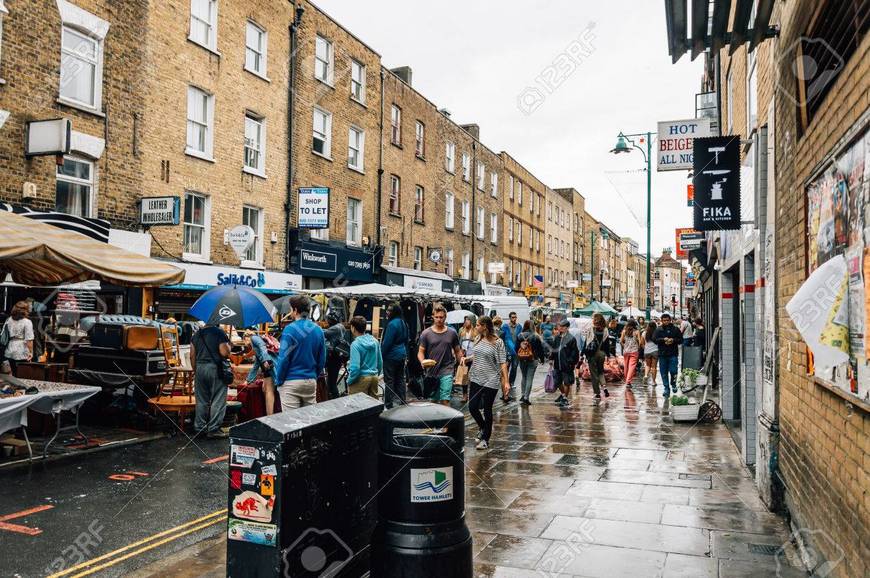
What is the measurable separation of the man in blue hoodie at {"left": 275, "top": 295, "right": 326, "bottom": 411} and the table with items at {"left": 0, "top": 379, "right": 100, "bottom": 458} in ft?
8.08

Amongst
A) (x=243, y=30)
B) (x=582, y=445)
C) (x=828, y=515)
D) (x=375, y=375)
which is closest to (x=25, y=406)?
(x=375, y=375)

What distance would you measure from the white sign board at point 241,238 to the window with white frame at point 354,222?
734cm

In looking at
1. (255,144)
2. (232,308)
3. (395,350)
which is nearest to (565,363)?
(395,350)

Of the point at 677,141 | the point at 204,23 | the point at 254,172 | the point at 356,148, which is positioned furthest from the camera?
the point at 356,148

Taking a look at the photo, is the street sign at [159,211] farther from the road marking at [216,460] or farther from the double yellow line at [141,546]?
the double yellow line at [141,546]

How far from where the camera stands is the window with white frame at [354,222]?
A: 25.7 m

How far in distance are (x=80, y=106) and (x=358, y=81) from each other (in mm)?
12823

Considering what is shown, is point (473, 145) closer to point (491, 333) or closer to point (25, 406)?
point (491, 333)

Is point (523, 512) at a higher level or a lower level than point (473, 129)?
lower

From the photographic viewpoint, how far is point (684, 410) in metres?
11.5

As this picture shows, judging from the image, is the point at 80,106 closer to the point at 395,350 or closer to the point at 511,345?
the point at 395,350

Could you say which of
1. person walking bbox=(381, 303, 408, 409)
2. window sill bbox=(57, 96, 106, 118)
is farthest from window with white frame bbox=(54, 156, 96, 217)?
person walking bbox=(381, 303, 408, 409)

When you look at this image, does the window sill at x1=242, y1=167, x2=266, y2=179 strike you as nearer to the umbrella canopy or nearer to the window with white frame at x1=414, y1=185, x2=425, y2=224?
the umbrella canopy

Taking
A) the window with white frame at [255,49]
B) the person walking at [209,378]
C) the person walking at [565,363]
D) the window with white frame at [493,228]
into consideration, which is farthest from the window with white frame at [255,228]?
the window with white frame at [493,228]
